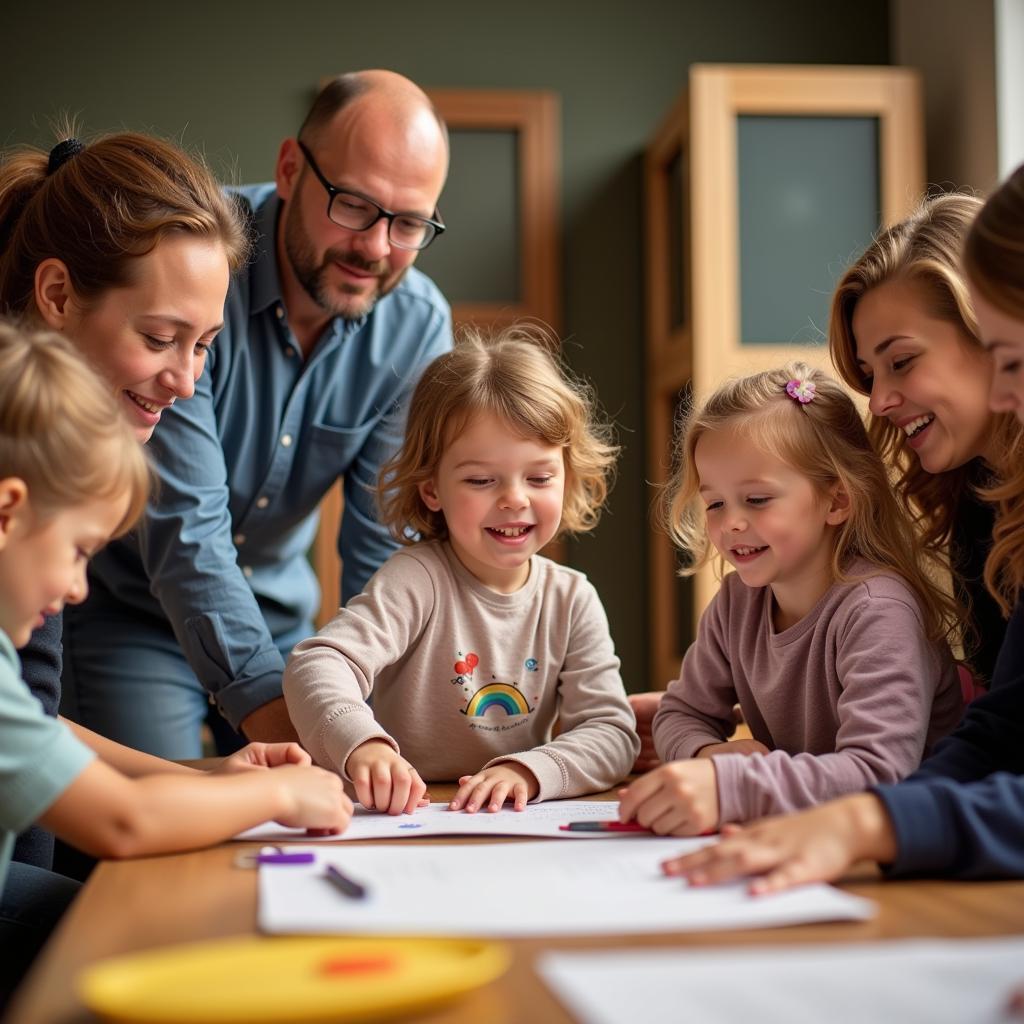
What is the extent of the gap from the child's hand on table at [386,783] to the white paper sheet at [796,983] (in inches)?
18.8

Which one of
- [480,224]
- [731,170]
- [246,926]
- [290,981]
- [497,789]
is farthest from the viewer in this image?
[480,224]

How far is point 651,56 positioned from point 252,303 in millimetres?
2281

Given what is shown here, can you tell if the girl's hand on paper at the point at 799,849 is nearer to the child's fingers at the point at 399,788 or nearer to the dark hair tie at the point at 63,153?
the child's fingers at the point at 399,788

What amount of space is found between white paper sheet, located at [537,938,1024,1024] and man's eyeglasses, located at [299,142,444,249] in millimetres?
1413

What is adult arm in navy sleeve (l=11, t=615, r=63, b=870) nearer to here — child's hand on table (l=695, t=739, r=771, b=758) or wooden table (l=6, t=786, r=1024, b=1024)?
wooden table (l=6, t=786, r=1024, b=1024)

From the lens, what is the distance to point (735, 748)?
1271mm

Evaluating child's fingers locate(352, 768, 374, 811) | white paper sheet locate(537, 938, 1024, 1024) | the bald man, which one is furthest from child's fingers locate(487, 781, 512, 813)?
the bald man

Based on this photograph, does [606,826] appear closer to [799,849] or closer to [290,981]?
[799,849]

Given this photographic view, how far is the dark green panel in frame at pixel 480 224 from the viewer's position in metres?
3.71

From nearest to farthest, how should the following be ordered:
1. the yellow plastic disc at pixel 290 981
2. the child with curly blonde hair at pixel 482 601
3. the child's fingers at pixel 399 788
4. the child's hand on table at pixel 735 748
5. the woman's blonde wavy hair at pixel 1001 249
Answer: the yellow plastic disc at pixel 290 981 < the woman's blonde wavy hair at pixel 1001 249 < the child's fingers at pixel 399 788 < the child's hand on table at pixel 735 748 < the child with curly blonde hair at pixel 482 601

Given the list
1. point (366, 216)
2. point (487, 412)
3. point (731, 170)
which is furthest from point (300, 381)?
point (731, 170)

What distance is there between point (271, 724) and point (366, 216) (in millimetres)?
769

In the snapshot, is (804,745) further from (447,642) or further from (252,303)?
(252,303)

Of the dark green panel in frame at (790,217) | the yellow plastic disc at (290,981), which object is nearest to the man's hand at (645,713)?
the yellow plastic disc at (290,981)
